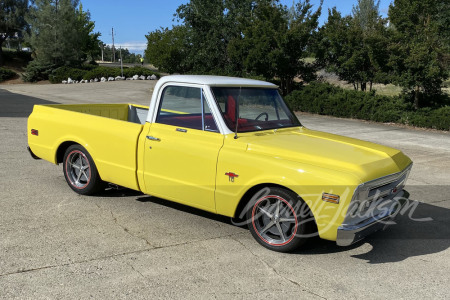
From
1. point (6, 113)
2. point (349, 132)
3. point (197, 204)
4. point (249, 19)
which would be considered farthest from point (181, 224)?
point (249, 19)

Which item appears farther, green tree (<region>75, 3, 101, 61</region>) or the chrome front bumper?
green tree (<region>75, 3, 101, 61</region>)

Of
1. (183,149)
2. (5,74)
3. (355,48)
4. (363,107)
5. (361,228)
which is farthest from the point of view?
(5,74)

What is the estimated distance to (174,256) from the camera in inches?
166

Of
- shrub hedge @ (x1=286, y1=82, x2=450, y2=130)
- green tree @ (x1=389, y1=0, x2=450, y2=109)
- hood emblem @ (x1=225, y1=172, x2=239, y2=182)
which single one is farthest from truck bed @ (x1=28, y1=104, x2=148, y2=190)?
shrub hedge @ (x1=286, y1=82, x2=450, y2=130)

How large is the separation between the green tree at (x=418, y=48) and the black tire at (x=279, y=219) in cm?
1265

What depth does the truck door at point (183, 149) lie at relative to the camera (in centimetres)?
469

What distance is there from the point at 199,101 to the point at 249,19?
18825 mm

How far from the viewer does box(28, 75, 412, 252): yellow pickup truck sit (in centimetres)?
406

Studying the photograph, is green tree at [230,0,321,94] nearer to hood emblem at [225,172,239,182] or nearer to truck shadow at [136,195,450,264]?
truck shadow at [136,195,450,264]

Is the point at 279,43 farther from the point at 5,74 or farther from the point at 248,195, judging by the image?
the point at 5,74

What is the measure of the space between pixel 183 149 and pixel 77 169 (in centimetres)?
209

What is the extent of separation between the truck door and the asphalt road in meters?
0.46

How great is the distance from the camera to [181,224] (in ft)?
16.7

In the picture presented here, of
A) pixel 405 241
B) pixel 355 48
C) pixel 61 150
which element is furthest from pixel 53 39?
pixel 405 241
